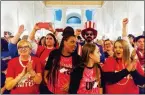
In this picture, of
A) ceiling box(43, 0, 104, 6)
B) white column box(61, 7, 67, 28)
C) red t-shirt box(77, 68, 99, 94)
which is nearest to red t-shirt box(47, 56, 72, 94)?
red t-shirt box(77, 68, 99, 94)

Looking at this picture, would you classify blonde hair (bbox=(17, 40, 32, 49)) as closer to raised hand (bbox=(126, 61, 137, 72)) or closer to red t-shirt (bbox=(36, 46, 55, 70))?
red t-shirt (bbox=(36, 46, 55, 70))

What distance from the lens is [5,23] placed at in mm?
2854

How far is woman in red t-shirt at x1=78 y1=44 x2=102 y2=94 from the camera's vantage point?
246 cm

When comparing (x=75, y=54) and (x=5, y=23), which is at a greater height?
(x=5, y=23)

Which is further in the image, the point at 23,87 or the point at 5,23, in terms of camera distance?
the point at 5,23

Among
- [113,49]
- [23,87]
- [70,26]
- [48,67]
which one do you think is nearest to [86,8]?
[70,26]

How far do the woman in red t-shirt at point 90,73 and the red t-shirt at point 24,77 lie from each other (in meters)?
0.46

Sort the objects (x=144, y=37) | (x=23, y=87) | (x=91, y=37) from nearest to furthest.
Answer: (x=23, y=87), (x=91, y=37), (x=144, y=37)

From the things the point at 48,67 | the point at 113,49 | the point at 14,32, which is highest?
the point at 14,32

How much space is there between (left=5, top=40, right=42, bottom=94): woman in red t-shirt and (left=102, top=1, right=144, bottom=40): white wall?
0.93 meters

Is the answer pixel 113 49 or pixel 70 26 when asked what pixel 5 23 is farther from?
pixel 113 49

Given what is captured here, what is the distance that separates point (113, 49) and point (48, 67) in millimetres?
694

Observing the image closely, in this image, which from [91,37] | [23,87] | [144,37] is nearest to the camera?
[23,87]

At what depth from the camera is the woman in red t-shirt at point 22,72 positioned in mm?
2400
